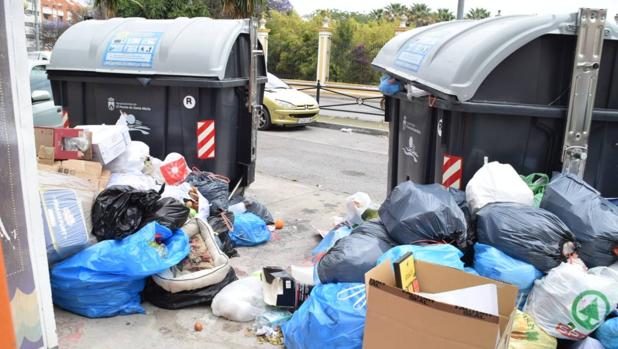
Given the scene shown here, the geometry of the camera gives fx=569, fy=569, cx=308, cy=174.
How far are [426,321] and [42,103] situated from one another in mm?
6070

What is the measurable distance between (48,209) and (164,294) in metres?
0.85

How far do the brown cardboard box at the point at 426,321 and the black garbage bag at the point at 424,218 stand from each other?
0.69 m

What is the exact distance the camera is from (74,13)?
3769 centimetres

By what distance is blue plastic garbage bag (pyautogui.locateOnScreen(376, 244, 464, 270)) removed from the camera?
2.84m

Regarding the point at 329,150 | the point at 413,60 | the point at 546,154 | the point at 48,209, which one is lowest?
the point at 329,150

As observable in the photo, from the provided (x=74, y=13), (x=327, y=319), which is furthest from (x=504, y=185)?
(x=74, y=13)

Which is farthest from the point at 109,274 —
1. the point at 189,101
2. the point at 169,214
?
the point at 189,101

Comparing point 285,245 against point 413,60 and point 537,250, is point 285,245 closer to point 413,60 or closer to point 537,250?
point 413,60

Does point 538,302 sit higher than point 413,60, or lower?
lower

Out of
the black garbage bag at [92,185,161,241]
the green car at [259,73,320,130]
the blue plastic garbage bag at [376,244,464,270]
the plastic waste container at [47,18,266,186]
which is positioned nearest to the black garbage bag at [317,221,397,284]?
the blue plastic garbage bag at [376,244,464,270]

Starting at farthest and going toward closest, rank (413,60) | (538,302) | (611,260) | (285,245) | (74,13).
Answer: (74,13)
(285,245)
(413,60)
(611,260)
(538,302)

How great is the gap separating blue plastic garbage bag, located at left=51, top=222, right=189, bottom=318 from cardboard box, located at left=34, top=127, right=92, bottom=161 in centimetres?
106

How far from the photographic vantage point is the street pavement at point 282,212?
3230 mm

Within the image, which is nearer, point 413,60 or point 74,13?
point 413,60
